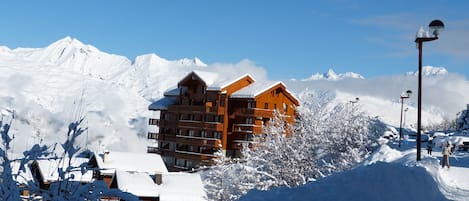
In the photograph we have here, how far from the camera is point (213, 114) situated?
59.4 m

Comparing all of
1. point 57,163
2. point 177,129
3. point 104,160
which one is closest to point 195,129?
point 177,129

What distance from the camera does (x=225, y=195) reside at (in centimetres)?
3738

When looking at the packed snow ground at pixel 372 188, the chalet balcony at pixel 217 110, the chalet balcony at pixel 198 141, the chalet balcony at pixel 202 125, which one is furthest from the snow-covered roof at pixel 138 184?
the packed snow ground at pixel 372 188

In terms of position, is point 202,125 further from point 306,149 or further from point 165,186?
point 306,149

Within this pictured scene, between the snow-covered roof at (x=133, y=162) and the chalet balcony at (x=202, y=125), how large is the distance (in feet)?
35.4

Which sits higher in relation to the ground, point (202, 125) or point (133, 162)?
point (202, 125)

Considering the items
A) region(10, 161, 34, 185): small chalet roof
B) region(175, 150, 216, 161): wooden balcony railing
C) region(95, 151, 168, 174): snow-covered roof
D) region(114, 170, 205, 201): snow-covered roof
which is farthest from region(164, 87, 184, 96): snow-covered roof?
region(10, 161, 34, 185): small chalet roof

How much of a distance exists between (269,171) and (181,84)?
2826 cm

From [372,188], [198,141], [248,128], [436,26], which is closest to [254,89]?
[248,128]

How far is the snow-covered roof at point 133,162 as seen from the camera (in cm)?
4613

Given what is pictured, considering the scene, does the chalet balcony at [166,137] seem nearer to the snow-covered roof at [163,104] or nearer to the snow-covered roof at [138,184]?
the snow-covered roof at [163,104]

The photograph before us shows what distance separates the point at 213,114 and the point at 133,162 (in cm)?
1377

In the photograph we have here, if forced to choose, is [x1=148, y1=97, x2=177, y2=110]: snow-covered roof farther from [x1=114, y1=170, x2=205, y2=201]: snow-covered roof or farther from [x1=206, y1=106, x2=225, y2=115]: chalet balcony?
[x1=114, y1=170, x2=205, y2=201]: snow-covered roof

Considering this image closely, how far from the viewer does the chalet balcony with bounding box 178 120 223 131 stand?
58750 mm
